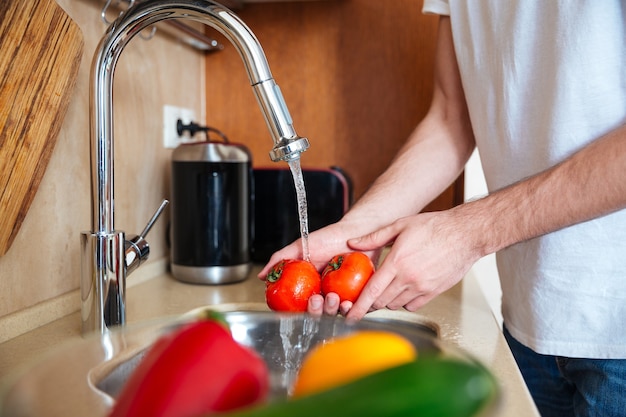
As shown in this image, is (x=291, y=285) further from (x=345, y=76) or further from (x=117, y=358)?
(x=345, y=76)

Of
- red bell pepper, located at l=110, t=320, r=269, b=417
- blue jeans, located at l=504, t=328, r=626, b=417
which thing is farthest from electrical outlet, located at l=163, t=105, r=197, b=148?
red bell pepper, located at l=110, t=320, r=269, b=417

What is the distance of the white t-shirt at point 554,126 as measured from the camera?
95 cm

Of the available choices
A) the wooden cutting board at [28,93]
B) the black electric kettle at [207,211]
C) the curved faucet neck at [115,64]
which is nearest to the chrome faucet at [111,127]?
the curved faucet neck at [115,64]

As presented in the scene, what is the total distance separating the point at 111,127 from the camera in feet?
2.71

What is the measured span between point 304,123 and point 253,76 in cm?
96

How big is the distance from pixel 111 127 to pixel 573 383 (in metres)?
0.86

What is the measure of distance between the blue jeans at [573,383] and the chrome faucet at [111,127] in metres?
0.60

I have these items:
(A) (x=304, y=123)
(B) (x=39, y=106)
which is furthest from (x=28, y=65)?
(A) (x=304, y=123)

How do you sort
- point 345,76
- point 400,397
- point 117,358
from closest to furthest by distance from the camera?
1. point 400,397
2. point 117,358
3. point 345,76

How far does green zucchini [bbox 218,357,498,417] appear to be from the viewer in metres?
0.26

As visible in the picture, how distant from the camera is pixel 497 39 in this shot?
1.11 m

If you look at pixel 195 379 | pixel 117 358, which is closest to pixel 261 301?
pixel 117 358

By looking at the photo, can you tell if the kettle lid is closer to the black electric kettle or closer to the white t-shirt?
the black electric kettle

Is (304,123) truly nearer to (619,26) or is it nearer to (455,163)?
(455,163)
